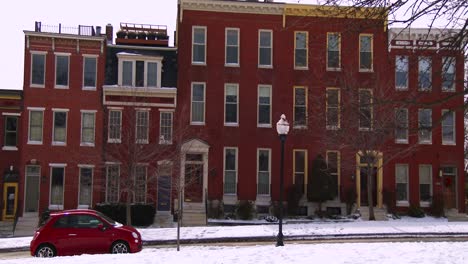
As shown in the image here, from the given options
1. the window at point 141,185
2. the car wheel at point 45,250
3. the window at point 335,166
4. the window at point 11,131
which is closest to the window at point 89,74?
the window at point 11,131

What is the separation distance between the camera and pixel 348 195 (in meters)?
35.2

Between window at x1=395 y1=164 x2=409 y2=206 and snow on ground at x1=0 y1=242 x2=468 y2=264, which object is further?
window at x1=395 y1=164 x2=409 y2=206

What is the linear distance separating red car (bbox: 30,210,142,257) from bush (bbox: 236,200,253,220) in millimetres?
15417

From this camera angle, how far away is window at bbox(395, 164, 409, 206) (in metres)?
36.4

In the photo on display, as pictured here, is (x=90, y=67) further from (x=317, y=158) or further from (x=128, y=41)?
(x=317, y=158)

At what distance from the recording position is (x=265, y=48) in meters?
36.5

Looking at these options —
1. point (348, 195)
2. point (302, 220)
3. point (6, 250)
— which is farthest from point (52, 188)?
point (348, 195)

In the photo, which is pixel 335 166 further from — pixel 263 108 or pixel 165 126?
pixel 165 126

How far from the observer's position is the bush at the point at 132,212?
1280 inches

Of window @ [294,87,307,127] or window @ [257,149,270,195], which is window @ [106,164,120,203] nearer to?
window @ [257,149,270,195]

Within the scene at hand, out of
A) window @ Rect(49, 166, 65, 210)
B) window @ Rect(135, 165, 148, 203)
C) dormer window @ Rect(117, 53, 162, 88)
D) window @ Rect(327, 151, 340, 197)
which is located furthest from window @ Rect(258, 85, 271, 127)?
window @ Rect(49, 166, 65, 210)

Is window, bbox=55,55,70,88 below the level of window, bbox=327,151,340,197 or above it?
above

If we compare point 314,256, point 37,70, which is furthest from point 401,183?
point 314,256

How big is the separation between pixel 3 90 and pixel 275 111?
16984 millimetres
